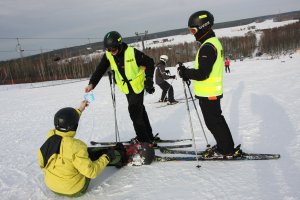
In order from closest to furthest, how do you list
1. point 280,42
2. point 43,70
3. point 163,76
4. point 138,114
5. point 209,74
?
point 209,74, point 138,114, point 163,76, point 43,70, point 280,42

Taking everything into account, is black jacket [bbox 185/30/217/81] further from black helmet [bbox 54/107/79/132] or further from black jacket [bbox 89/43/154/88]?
black helmet [bbox 54/107/79/132]

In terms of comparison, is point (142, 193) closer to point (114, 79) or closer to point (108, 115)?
point (114, 79)

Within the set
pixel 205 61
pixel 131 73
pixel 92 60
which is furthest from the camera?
pixel 92 60

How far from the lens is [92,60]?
79.3 meters

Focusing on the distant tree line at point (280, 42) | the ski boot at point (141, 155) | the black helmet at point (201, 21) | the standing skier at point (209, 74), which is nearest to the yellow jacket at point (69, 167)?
the ski boot at point (141, 155)

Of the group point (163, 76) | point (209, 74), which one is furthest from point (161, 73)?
point (209, 74)

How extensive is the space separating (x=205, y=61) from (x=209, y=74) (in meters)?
0.22

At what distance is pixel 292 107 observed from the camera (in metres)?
7.39

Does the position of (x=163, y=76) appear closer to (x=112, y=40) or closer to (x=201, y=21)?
(x=112, y=40)

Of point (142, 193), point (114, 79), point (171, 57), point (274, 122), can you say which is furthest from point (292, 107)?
point (171, 57)

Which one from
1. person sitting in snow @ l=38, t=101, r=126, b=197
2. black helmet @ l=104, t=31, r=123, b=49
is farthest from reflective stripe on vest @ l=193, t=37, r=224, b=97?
person sitting in snow @ l=38, t=101, r=126, b=197

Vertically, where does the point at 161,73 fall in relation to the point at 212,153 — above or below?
above

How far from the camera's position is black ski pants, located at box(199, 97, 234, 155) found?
13.8ft

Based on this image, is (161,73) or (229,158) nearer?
(229,158)
